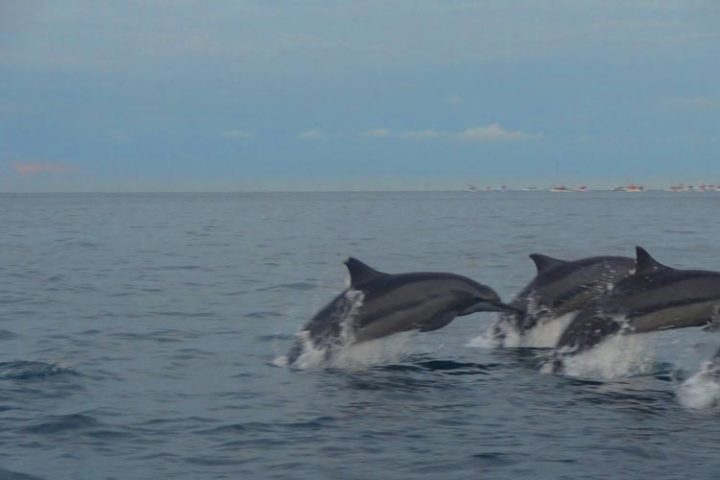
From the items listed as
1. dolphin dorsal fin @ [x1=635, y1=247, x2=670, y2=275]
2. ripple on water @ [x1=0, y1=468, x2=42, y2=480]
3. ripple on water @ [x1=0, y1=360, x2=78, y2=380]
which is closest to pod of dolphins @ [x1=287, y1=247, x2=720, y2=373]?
dolphin dorsal fin @ [x1=635, y1=247, x2=670, y2=275]

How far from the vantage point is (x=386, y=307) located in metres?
15.0

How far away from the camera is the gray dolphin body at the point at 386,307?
14922 mm

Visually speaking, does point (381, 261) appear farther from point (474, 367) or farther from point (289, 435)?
point (289, 435)

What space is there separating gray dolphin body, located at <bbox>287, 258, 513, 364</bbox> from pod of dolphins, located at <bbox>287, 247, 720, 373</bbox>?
0.04 feet

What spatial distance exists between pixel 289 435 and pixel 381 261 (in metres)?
21.2

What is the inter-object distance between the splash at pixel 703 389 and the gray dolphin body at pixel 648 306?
1.23 m

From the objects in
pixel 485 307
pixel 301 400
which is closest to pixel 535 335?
pixel 485 307

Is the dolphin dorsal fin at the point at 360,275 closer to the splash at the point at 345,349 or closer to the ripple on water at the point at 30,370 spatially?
the splash at the point at 345,349

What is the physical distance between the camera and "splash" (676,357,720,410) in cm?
1176

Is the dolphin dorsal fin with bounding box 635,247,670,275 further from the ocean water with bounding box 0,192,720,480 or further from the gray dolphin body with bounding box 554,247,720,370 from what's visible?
the ocean water with bounding box 0,192,720,480

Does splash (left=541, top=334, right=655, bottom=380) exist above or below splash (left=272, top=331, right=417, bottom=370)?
above

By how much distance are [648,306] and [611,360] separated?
831mm

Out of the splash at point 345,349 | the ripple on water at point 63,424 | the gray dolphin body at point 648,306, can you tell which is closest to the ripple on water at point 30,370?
the ripple on water at point 63,424

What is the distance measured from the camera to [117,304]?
868 inches
